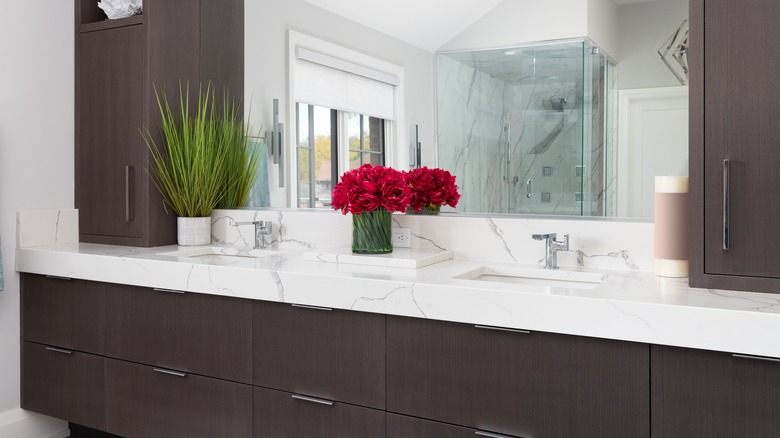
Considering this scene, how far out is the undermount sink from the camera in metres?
2.56

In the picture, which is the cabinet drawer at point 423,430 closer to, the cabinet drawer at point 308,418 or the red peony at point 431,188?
the cabinet drawer at point 308,418

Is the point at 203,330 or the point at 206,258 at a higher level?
the point at 206,258

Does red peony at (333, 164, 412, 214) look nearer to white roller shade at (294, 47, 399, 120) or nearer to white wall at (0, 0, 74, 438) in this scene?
white roller shade at (294, 47, 399, 120)

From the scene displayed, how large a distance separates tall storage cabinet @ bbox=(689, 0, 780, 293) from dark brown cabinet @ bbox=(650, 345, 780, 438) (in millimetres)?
290

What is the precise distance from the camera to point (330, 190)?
2.62 m

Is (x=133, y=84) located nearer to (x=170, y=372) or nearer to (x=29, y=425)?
(x=170, y=372)

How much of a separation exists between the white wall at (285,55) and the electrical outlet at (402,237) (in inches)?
10.4

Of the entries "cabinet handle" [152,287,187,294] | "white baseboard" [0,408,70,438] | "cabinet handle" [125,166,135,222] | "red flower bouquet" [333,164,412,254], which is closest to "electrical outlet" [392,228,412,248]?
"red flower bouquet" [333,164,412,254]

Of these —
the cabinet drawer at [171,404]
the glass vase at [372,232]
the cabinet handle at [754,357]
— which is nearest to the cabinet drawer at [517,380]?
the cabinet handle at [754,357]

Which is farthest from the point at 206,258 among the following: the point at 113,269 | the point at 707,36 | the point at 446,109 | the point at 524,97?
the point at 707,36

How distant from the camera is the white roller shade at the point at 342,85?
7.95 feet

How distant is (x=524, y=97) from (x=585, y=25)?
0.28 m

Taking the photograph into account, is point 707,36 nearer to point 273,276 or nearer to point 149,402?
point 273,276

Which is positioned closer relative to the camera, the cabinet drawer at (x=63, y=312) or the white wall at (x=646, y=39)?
the white wall at (x=646, y=39)
